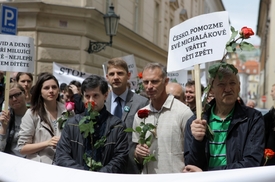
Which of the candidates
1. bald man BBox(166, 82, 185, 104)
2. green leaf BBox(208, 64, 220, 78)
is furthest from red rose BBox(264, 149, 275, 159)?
bald man BBox(166, 82, 185, 104)

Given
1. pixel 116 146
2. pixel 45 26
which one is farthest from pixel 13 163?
pixel 45 26

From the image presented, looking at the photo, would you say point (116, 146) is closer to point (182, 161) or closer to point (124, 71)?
point (182, 161)

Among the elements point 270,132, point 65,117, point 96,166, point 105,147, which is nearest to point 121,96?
point 65,117

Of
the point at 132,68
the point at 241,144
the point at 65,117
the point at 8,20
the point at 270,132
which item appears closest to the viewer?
the point at 241,144

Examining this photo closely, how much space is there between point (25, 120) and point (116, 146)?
119 cm

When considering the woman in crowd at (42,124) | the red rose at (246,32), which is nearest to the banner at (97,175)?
the red rose at (246,32)

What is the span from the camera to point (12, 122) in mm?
4723

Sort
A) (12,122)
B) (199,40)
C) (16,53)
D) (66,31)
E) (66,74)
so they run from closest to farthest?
(199,40) → (12,122) → (16,53) → (66,74) → (66,31)

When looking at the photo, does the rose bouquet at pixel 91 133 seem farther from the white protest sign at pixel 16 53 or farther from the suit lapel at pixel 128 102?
the white protest sign at pixel 16 53

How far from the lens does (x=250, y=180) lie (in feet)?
7.28

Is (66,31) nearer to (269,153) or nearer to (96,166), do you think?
(96,166)

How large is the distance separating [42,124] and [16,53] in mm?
874

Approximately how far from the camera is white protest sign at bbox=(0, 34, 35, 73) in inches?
188

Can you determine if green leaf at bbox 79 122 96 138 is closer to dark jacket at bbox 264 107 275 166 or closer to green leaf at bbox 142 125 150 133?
green leaf at bbox 142 125 150 133
